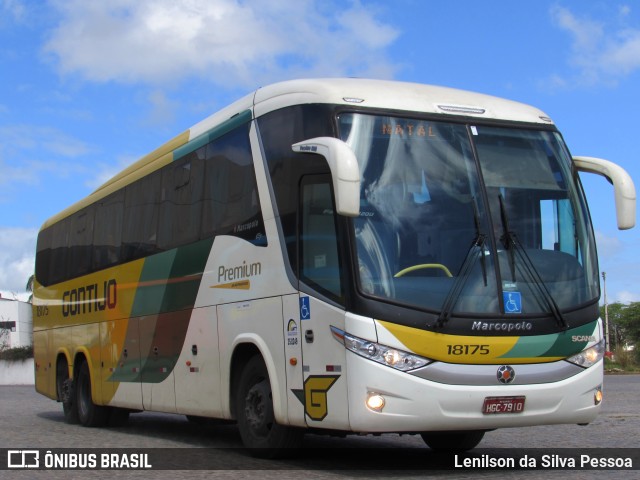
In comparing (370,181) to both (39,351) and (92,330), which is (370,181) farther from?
(39,351)

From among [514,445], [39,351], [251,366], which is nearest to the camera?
[251,366]

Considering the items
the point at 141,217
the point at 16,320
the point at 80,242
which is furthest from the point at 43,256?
the point at 16,320

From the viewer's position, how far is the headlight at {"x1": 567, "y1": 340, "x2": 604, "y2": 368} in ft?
29.0

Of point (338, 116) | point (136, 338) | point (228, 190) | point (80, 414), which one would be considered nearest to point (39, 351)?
A: point (80, 414)

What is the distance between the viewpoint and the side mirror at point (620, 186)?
9438 millimetres

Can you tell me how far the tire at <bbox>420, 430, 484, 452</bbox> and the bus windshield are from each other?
2.42 metres

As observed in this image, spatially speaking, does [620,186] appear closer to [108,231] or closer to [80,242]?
[108,231]

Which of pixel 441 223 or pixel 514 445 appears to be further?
pixel 514 445

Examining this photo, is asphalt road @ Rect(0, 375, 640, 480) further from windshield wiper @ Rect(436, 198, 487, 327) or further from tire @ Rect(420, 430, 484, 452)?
windshield wiper @ Rect(436, 198, 487, 327)

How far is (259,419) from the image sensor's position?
995cm

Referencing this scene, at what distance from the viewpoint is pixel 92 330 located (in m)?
16.1

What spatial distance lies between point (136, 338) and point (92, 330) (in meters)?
2.40

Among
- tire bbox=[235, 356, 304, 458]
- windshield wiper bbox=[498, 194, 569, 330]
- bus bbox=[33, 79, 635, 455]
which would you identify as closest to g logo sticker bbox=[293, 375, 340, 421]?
bus bbox=[33, 79, 635, 455]

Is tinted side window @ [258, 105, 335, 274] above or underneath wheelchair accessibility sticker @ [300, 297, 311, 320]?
above
